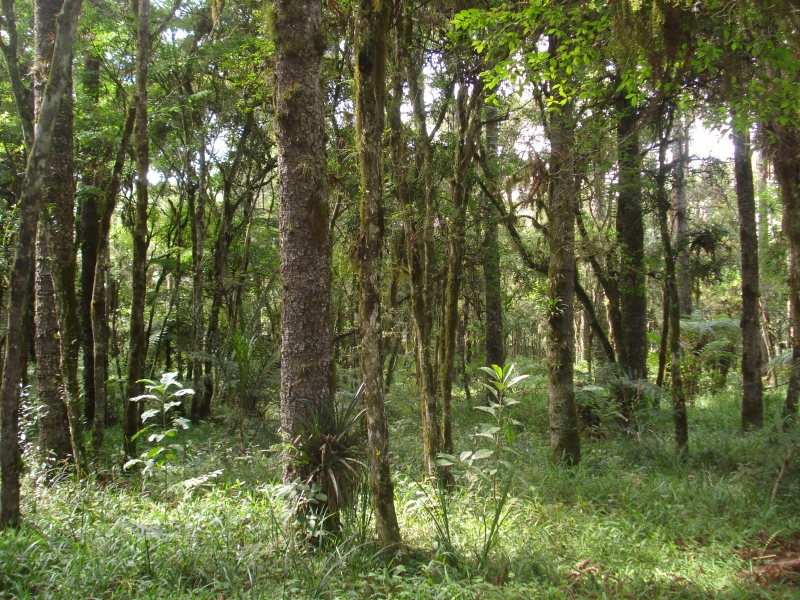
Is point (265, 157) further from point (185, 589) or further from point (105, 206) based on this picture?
point (185, 589)

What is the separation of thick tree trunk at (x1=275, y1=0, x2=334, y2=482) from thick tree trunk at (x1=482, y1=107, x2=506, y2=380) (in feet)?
17.2

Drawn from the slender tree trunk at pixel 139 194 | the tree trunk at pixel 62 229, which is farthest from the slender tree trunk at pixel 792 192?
the tree trunk at pixel 62 229

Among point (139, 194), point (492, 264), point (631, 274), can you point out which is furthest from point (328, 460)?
point (631, 274)

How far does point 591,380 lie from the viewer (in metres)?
10.9

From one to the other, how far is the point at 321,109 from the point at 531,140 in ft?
16.5

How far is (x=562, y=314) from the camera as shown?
7238 mm

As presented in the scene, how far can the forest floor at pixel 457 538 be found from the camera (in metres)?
3.80

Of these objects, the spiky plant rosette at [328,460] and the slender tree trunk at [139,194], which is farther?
the slender tree trunk at [139,194]

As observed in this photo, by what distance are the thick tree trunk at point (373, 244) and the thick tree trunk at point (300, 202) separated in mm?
823

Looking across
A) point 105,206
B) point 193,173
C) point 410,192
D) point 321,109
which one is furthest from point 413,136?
point 193,173

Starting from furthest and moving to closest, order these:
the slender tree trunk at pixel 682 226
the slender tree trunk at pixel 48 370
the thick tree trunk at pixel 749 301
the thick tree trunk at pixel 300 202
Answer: the slender tree trunk at pixel 682 226 < the thick tree trunk at pixel 749 301 < the slender tree trunk at pixel 48 370 < the thick tree trunk at pixel 300 202

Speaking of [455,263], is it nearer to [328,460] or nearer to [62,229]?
[328,460]

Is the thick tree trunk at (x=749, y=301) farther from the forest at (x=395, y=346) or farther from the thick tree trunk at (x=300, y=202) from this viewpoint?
the thick tree trunk at (x=300, y=202)

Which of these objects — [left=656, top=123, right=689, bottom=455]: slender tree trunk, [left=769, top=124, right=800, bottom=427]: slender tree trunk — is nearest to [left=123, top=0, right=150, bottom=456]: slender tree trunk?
[left=656, top=123, right=689, bottom=455]: slender tree trunk
